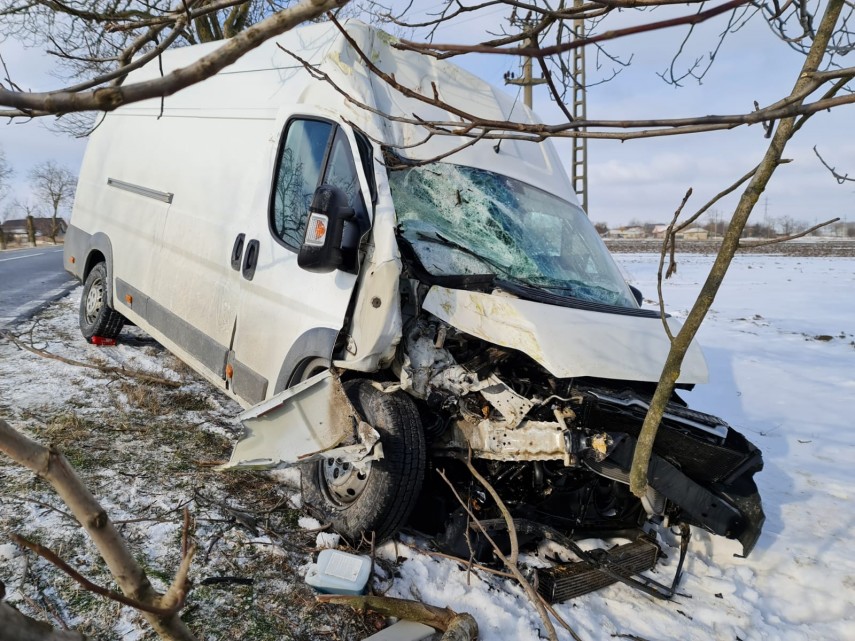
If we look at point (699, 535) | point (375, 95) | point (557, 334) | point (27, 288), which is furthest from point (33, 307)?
point (699, 535)

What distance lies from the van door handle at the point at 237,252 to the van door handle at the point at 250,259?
7cm

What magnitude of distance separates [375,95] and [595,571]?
297cm

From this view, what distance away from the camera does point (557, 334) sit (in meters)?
2.84

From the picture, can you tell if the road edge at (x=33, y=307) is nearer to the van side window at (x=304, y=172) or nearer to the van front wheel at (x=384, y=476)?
the van side window at (x=304, y=172)

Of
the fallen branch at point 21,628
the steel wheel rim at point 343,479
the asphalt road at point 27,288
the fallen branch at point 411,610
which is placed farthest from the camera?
the asphalt road at point 27,288

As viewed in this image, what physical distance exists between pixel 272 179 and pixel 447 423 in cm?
200

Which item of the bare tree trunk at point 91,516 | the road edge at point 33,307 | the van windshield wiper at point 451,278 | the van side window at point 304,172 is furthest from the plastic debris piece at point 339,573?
the road edge at point 33,307

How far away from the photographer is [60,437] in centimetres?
399

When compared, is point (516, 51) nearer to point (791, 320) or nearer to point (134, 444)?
point (134, 444)

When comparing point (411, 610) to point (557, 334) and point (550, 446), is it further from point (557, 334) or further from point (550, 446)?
point (557, 334)

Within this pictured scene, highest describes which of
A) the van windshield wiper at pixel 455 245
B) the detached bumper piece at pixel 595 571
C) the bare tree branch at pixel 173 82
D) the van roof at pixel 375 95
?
the van roof at pixel 375 95

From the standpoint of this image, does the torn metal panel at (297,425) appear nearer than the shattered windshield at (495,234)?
Yes

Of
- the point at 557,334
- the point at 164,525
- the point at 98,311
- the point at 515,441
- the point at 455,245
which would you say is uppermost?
the point at 455,245

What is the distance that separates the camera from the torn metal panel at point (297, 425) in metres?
2.97
